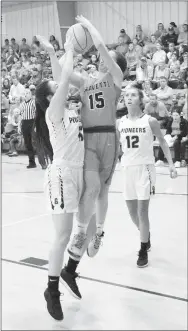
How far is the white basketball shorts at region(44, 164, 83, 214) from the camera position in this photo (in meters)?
1.28

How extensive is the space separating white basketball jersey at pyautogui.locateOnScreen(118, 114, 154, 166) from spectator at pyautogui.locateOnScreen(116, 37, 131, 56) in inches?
28.3

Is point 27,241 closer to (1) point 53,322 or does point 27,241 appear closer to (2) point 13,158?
(1) point 53,322

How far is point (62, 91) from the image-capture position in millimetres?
1012

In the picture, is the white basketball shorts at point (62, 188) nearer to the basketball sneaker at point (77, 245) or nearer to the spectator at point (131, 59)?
the basketball sneaker at point (77, 245)

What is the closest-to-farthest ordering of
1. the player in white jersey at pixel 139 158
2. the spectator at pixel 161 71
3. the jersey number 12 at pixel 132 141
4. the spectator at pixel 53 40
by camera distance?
the spectator at pixel 53 40 < the spectator at pixel 161 71 < the player in white jersey at pixel 139 158 < the jersey number 12 at pixel 132 141

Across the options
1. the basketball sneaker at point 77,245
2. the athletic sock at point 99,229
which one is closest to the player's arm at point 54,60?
the basketball sneaker at point 77,245

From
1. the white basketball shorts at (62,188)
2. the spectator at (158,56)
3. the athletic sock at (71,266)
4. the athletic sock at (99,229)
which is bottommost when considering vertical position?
the athletic sock at (71,266)

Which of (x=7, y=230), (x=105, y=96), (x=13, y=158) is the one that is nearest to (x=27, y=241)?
(x=7, y=230)

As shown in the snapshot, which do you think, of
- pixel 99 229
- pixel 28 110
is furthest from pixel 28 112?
pixel 99 229

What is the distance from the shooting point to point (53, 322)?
5.42ft

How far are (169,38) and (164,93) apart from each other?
0.50ft

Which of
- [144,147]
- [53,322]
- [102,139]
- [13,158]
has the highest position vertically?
[102,139]

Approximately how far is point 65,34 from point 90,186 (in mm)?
418

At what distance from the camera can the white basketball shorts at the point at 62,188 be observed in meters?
1.28
